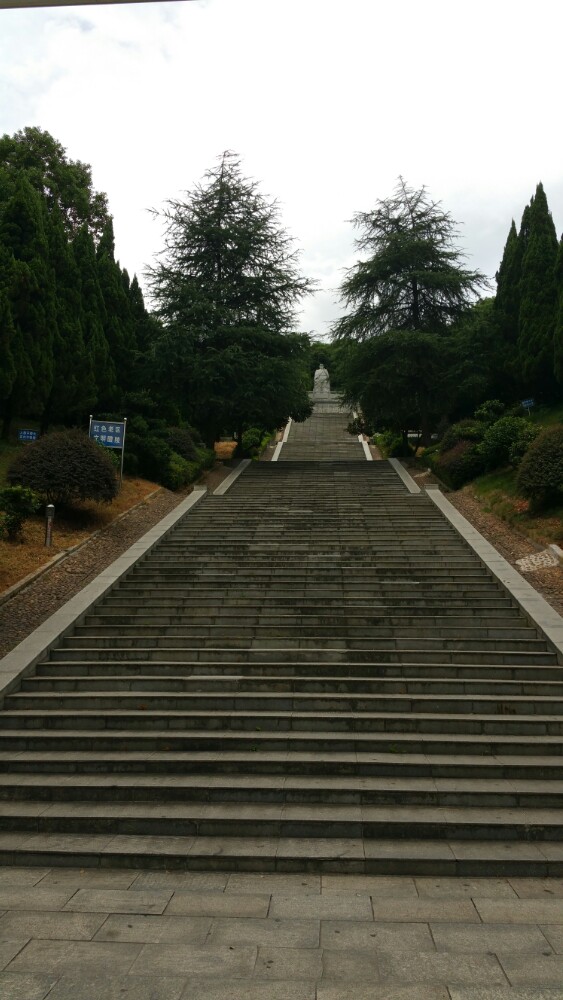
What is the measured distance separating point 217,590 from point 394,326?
17.7 metres

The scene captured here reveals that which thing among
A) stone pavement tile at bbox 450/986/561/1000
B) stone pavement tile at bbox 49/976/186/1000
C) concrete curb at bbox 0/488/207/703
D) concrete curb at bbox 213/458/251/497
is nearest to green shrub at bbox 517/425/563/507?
concrete curb at bbox 0/488/207/703

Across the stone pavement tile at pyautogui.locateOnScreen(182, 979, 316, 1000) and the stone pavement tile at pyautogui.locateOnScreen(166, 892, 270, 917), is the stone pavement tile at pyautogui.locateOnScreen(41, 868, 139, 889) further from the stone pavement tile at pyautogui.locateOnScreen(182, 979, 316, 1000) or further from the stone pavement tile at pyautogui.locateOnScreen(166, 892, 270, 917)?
the stone pavement tile at pyautogui.locateOnScreen(182, 979, 316, 1000)

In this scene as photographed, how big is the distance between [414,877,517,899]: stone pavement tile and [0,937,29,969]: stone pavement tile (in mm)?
3063

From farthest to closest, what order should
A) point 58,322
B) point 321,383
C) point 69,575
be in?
point 321,383 → point 58,322 → point 69,575

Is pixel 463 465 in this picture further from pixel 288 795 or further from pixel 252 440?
pixel 288 795

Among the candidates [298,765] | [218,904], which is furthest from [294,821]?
[218,904]

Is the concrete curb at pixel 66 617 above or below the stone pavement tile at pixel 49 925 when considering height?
above

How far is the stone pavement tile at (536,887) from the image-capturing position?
5996 millimetres

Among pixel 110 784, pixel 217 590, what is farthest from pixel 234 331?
pixel 110 784

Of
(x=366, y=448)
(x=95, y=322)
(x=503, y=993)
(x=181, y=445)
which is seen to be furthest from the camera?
(x=366, y=448)

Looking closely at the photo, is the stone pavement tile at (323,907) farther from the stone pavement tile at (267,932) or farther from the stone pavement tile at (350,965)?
the stone pavement tile at (350,965)

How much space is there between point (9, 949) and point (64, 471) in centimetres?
1112

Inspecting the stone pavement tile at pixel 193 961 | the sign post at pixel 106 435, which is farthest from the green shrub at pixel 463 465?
the stone pavement tile at pixel 193 961

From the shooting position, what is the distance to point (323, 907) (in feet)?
19.0
